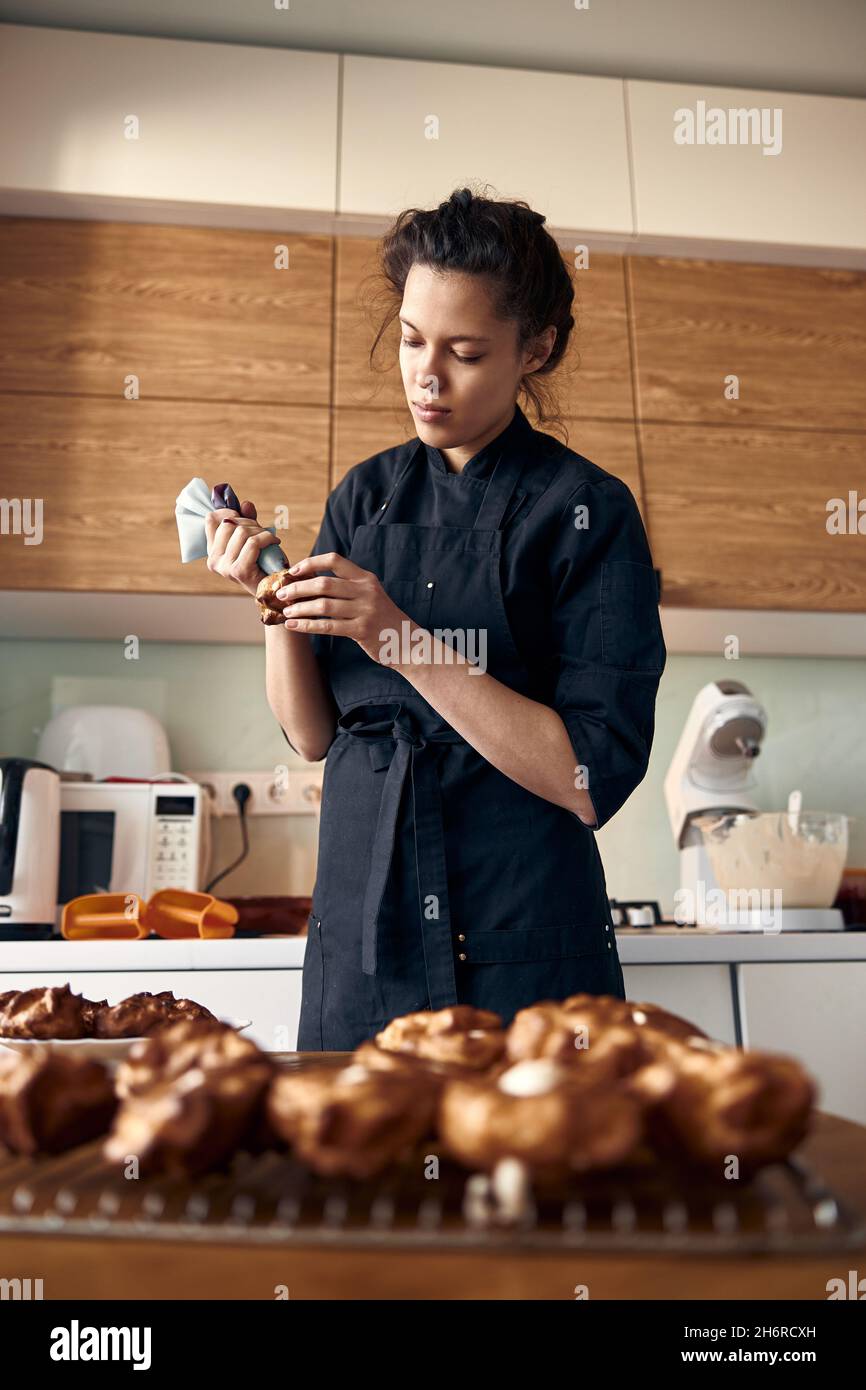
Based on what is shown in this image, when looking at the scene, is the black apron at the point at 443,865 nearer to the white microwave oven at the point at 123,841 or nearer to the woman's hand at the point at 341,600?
the woman's hand at the point at 341,600

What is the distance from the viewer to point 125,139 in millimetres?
2117

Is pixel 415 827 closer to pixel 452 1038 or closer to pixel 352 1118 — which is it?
pixel 452 1038

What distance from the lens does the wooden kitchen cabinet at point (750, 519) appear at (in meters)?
2.14

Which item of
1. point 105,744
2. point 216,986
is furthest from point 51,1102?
point 105,744

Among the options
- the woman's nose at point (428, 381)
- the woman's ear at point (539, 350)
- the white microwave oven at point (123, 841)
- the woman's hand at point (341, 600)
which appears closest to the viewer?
the woman's hand at point (341, 600)

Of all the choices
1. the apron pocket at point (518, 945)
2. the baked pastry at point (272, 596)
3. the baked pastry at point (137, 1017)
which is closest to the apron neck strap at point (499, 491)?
the baked pastry at point (272, 596)

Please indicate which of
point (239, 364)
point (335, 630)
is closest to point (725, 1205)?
point (335, 630)

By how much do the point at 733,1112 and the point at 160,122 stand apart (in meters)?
2.24

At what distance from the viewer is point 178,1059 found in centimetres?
39

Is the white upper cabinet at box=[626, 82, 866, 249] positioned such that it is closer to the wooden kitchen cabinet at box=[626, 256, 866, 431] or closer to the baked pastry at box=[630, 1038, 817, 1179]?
the wooden kitchen cabinet at box=[626, 256, 866, 431]

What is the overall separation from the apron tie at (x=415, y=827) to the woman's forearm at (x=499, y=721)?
8 centimetres
